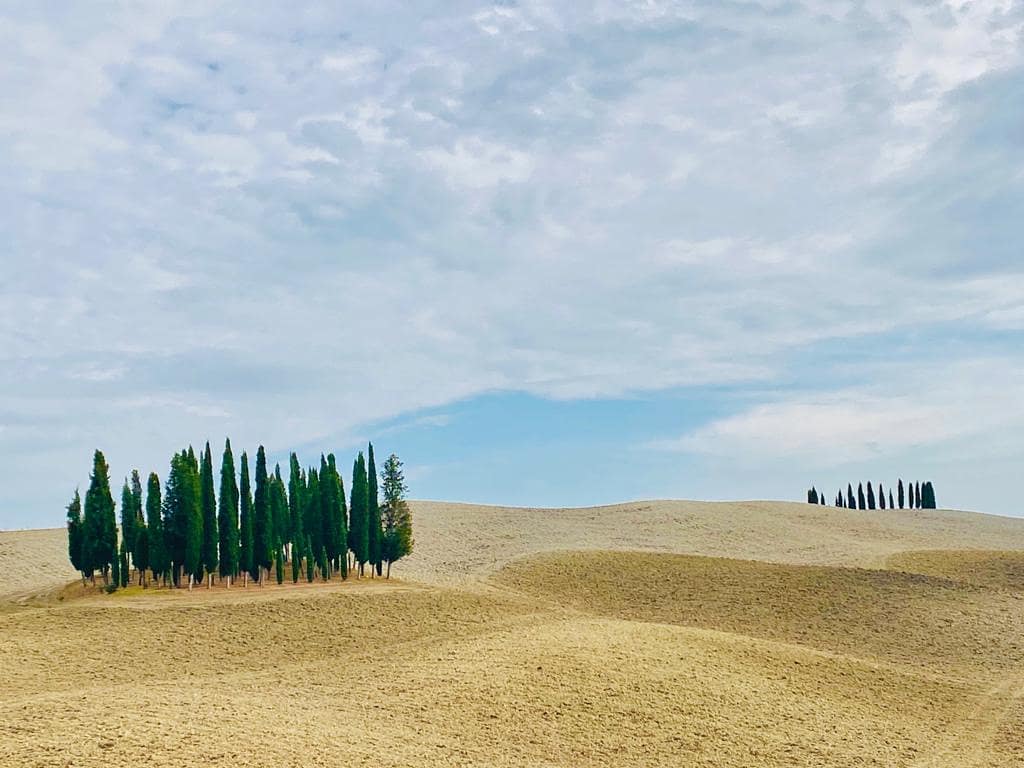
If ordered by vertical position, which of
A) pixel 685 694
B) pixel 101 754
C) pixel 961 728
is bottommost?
pixel 961 728

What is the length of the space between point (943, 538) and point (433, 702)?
6847cm

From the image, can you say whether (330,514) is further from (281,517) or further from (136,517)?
(136,517)

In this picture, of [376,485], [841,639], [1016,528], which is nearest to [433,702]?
[841,639]

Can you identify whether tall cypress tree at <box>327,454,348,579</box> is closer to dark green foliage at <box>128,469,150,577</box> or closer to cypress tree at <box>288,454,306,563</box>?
cypress tree at <box>288,454,306,563</box>

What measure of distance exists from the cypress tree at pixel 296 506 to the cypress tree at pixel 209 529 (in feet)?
15.0

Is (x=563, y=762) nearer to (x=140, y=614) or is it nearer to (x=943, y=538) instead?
(x=140, y=614)

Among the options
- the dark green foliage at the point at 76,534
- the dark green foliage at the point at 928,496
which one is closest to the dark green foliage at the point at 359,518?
the dark green foliage at the point at 76,534

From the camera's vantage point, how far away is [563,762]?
24.0 m

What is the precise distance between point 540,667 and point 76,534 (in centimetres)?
3306

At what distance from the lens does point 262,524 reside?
51250 mm

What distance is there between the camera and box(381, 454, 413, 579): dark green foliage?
55219 millimetres

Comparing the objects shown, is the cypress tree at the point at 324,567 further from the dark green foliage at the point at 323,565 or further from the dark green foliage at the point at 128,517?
the dark green foliage at the point at 128,517

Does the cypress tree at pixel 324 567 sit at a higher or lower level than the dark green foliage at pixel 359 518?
lower

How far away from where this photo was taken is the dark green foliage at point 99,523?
161 ft
